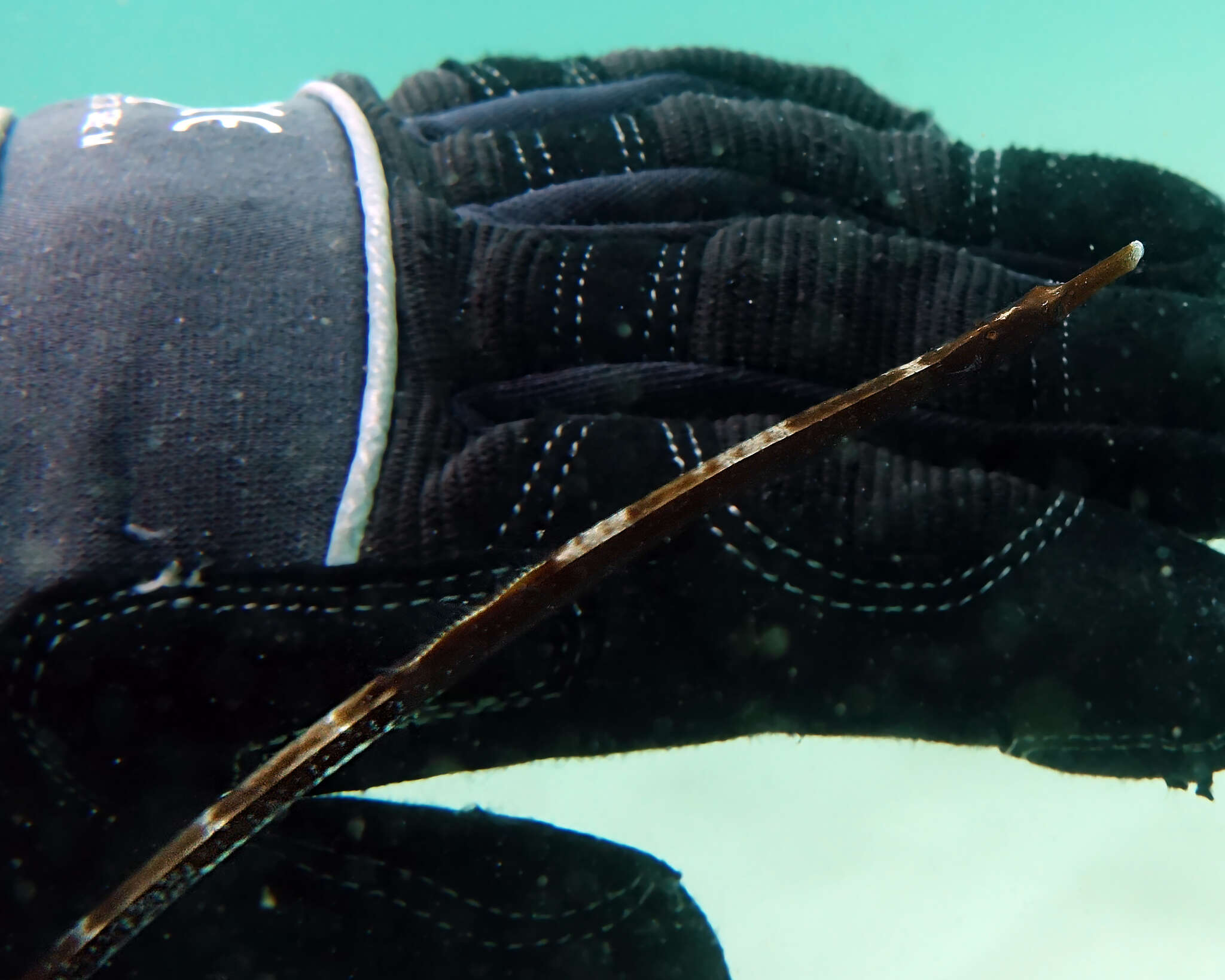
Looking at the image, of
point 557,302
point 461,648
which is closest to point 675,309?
point 557,302

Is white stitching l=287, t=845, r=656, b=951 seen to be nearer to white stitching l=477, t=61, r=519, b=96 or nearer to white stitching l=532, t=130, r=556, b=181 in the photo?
white stitching l=532, t=130, r=556, b=181

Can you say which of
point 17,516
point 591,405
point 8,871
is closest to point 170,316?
point 17,516

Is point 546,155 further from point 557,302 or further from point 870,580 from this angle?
point 870,580

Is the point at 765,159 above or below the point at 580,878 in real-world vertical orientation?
above

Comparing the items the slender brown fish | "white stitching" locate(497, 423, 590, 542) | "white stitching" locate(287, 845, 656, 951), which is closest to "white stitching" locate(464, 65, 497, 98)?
"white stitching" locate(497, 423, 590, 542)

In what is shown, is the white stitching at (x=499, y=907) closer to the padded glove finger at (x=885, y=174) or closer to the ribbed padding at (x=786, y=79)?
the padded glove finger at (x=885, y=174)

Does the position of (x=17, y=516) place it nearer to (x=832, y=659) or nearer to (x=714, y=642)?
(x=714, y=642)

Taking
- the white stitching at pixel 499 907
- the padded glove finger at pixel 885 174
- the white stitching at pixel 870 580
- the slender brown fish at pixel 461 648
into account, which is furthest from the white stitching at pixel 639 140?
the white stitching at pixel 499 907

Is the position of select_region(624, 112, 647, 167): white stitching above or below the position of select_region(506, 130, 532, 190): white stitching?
above
